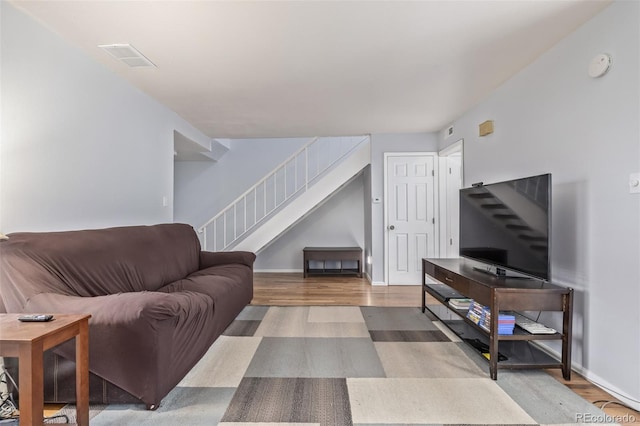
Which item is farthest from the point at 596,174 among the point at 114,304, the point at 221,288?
the point at 114,304

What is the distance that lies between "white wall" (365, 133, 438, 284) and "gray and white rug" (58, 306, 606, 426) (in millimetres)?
2020

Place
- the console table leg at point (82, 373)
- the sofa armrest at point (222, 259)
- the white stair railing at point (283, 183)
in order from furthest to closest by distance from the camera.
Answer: the white stair railing at point (283, 183) → the sofa armrest at point (222, 259) → the console table leg at point (82, 373)

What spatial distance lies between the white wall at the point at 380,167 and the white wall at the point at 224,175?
1.83 m

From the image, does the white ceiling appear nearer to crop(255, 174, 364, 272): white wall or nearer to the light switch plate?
the light switch plate

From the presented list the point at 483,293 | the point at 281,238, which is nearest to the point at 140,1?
the point at 483,293

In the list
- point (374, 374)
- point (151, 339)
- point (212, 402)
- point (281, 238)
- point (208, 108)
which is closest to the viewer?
point (151, 339)

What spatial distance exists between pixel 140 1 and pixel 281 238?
4.66 meters

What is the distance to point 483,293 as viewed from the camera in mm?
2213

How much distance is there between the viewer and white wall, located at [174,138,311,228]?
20.3 ft

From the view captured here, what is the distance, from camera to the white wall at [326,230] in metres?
6.09

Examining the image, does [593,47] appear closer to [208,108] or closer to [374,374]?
[374,374]

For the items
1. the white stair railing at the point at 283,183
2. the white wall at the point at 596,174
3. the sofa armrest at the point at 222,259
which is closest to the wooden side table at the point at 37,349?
the sofa armrest at the point at 222,259

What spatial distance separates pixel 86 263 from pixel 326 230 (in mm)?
4392

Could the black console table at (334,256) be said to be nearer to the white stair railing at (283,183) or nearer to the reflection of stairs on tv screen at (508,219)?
the white stair railing at (283,183)
